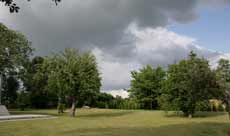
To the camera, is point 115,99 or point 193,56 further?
point 115,99

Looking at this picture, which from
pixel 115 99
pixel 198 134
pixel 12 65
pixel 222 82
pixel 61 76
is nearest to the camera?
pixel 198 134

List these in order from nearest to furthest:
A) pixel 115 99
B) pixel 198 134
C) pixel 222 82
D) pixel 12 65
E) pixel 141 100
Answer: pixel 198 134 < pixel 222 82 < pixel 12 65 < pixel 141 100 < pixel 115 99

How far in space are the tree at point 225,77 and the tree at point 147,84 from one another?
2458 centimetres

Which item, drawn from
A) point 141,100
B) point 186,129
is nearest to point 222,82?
point 186,129

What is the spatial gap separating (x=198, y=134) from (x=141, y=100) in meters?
42.0

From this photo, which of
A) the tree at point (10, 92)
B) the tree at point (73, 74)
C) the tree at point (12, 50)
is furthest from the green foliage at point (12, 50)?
the tree at point (10, 92)

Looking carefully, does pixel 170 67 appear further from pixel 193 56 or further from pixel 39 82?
pixel 39 82

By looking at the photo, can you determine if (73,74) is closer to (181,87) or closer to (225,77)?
(181,87)

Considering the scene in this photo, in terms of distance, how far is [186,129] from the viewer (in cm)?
2072

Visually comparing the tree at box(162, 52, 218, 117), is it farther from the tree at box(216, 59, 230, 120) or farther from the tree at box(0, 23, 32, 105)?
the tree at box(0, 23, 32, 105)

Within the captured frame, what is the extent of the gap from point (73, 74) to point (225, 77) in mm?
16167

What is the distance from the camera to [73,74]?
132ft

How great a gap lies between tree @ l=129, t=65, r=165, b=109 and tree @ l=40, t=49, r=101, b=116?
21377mm

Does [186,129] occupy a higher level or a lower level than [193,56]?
lower
